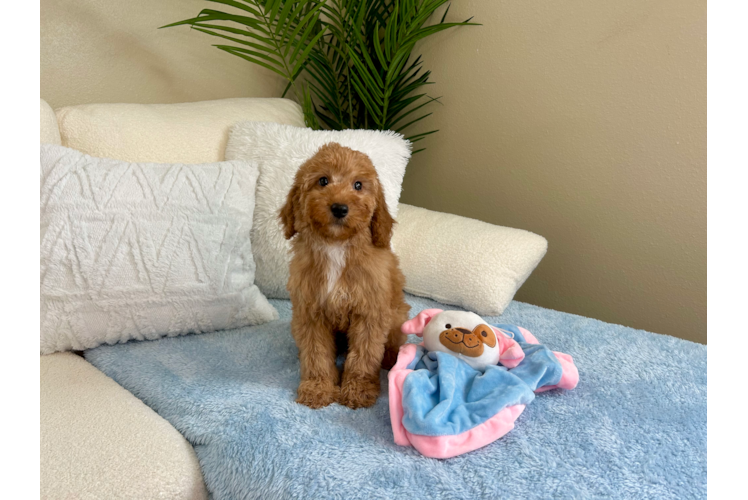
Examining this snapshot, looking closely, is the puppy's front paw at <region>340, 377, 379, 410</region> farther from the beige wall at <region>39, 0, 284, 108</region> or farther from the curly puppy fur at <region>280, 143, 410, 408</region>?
A: the beige wall at <region>39, 0, 284, 108</region>

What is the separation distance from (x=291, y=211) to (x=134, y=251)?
50 cm

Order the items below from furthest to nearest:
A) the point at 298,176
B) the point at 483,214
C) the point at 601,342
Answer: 1. the point at 483,214
2. the point at 601,342
3. the point at 298,176

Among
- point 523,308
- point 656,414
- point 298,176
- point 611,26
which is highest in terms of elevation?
point 611,26

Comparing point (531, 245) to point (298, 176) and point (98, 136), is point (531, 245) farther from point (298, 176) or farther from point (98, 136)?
point (98, 136)

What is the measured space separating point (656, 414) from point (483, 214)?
4.44 ft

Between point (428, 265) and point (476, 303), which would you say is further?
point (428, 265)

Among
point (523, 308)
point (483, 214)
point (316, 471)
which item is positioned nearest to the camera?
point (316, 471)

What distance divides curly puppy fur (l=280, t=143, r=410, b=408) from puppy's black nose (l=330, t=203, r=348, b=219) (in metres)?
0.03

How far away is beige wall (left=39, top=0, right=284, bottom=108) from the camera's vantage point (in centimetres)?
190

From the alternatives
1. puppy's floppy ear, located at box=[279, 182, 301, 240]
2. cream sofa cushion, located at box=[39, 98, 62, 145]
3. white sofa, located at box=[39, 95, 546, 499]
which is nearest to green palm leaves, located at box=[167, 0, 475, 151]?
white sofa, located at box=[39, 95, 546, 499]

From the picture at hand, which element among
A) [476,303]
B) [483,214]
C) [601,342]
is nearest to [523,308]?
[476,303]

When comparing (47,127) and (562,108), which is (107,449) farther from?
(562,108)

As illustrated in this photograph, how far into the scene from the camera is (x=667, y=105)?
1732 millimetres

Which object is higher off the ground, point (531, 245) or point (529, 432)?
point (531, 245)
